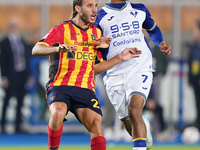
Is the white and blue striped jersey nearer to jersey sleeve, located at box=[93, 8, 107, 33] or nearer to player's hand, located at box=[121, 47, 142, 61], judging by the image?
jersey sleeve, located at box=[93, 8, 107, 33]

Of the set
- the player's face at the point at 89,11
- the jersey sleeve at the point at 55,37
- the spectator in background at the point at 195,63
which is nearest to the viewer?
the jersey sleeve at the point at 55,37

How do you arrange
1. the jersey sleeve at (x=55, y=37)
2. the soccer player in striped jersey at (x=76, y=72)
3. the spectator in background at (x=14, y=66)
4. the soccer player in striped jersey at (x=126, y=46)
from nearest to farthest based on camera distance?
the soccer player in striped jersey at (x=76, y=72) → the jersey sleeve at (x=55, y=37) → the soccer player in striped jersey at (x=126, y=46) → the spectator in background at (x=14, y=66)

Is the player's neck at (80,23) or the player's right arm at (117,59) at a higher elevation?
the player's neck at (80,23)

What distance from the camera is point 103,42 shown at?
529 cm

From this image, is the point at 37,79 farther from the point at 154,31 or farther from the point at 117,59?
the point at 117,59

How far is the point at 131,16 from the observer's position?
5613 mm

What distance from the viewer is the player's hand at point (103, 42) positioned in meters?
5.24

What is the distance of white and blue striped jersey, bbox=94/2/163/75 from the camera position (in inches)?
219

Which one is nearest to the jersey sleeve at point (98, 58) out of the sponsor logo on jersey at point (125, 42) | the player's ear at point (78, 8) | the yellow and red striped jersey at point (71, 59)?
the yellow and red striped jersey at point (71, 59)

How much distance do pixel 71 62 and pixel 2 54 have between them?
5.67m

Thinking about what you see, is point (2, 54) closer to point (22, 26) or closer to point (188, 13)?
point (22, 26)

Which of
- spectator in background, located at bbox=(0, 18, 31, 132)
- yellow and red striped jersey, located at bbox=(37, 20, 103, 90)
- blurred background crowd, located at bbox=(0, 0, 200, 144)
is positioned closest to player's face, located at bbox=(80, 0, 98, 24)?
yellow and red striped jersey, located at bbox=(37, 20, 103, 90)

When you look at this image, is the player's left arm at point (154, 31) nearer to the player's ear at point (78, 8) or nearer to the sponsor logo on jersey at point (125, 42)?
the sponsor logo on jersey at point (125, 42)

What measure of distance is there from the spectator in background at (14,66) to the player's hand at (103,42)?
534cm
